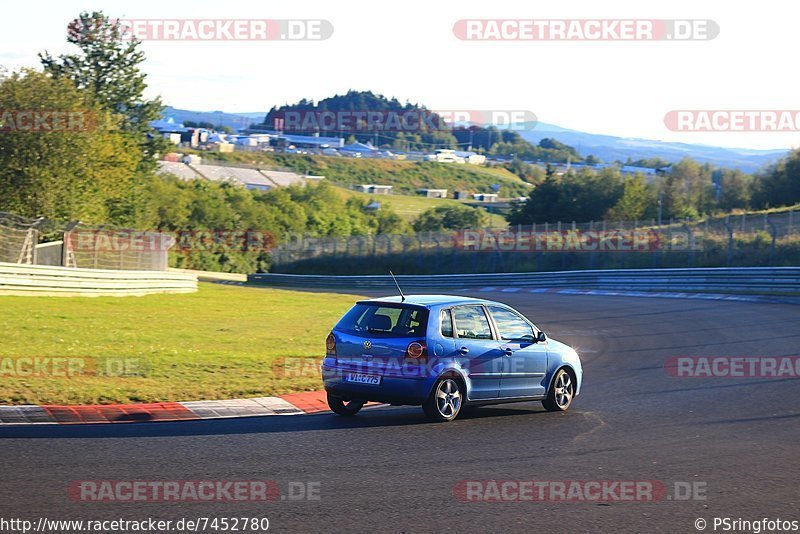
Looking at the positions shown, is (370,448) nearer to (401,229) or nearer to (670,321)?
(670,321)

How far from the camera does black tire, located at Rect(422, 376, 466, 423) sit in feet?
36.2

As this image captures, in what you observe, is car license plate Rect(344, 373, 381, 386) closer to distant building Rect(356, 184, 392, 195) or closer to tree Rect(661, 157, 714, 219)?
tree Rect(661, 157, 714, 219)

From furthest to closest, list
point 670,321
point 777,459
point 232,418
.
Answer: point 670,321 → point 232,418 → point 777,459

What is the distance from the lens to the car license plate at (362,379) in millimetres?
11070

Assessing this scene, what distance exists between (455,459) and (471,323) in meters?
2.90

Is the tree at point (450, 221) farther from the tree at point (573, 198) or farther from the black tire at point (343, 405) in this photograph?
the black tire at point (343, 405)

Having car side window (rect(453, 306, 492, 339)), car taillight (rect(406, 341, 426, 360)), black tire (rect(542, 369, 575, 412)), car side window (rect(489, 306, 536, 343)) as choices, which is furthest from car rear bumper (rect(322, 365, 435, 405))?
black tire (rect(542, 369, 575, 412))

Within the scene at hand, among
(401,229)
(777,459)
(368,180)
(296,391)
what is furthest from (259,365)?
(368,180)

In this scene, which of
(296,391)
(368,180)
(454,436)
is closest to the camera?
(454,436)

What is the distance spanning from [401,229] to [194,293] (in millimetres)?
79107

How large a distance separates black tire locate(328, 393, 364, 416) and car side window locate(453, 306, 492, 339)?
1475 millimetres

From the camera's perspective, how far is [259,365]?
1516cm

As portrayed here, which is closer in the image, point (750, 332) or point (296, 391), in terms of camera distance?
point (296, 391)

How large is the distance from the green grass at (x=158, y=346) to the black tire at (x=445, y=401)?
2677mm
